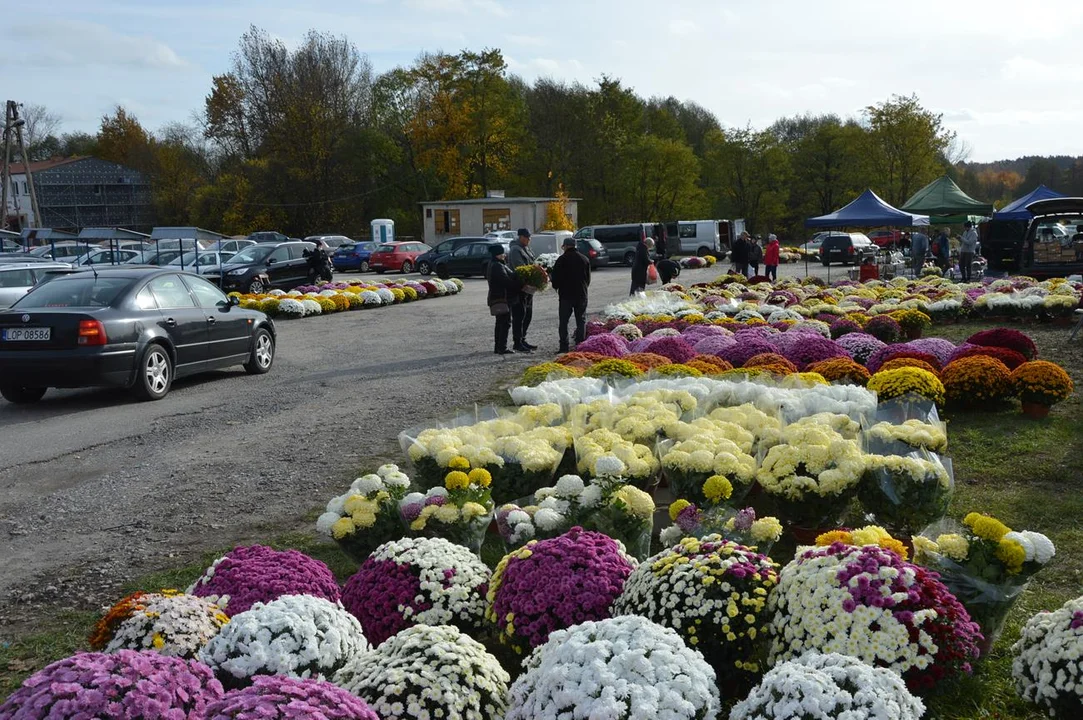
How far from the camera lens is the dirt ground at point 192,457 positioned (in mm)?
5797

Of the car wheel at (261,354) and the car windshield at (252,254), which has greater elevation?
the car windshield at (252,254)

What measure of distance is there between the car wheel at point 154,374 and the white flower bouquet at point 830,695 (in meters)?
9.61

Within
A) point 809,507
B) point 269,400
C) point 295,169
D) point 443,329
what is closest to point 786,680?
point 809,507

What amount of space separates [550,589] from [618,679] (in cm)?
105

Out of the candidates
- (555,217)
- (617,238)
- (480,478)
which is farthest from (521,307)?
(555,217)

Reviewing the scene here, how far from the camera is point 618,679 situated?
9.29 feet

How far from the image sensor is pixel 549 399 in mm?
7734

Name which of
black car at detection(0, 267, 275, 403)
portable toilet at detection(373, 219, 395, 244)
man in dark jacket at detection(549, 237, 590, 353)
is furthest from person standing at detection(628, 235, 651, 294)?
portable toilet at detection(373, 219, 395, 244)

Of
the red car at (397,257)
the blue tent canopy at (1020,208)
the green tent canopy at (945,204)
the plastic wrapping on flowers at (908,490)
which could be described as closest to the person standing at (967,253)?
the blue tent canopy at (1020,208)

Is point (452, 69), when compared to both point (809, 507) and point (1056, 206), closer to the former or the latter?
point (1056, 206)

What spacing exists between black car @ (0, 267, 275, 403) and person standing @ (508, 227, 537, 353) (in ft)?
14.0

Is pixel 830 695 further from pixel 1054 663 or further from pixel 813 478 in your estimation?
pixel 813 478

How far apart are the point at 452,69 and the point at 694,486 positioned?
6222 cm

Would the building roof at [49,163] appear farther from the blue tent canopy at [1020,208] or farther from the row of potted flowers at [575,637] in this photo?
the row of potted flowers at [575,637]
